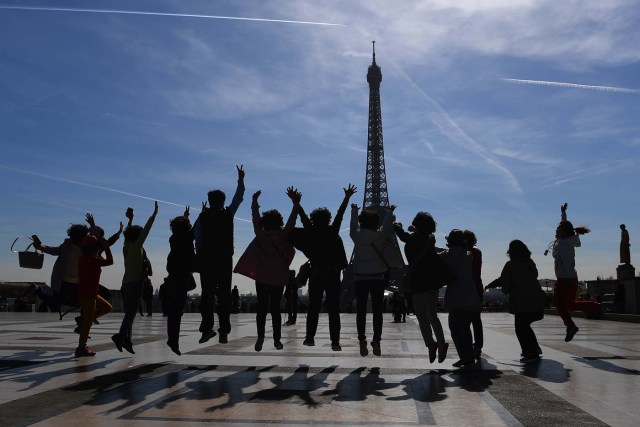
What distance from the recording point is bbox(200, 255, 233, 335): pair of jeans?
7.39m

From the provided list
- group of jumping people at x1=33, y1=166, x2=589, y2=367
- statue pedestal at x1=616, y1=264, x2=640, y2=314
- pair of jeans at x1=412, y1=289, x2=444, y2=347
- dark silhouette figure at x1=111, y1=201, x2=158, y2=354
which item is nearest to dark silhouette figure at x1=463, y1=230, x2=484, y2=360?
group of jumping people at x1=33, y1=166, x2=589, y2=367

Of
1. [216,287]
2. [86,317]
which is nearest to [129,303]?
[86,317]

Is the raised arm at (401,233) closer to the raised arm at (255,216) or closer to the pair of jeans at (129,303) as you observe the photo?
the raised arm at (255,216)

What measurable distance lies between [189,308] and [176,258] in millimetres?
31077

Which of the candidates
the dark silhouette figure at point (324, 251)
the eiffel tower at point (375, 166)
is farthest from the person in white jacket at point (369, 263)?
the eiffel tower at point (375, 166)

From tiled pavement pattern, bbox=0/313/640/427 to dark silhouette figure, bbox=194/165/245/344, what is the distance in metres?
0.70

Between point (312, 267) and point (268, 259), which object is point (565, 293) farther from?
point (268, 259)

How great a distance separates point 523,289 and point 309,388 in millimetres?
4037

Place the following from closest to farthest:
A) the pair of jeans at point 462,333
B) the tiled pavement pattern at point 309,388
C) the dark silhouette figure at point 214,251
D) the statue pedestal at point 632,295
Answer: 1. the tiled pavement pattern at point 309,388
2. the pair of jeans at point 462,333
3. the dark silhouette figure at point 214,251
4. the statue pedestal at point 632,295

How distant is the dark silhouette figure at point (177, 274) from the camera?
7.41 meters

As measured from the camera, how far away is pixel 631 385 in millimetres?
5535

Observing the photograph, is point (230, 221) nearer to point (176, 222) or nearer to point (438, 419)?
point (176, 222)

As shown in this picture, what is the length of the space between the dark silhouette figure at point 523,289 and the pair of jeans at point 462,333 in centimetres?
109

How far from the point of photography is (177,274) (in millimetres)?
7441
